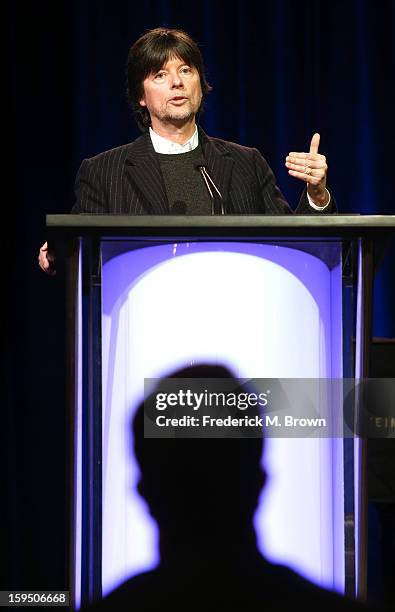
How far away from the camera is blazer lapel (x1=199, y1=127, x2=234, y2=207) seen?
1.93 m

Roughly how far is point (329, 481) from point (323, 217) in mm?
382

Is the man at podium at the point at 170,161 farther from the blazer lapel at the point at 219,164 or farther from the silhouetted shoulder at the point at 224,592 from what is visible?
the silhouetted shoulder at the point at 224,592

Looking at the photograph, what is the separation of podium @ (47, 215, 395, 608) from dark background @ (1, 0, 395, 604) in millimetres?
1834

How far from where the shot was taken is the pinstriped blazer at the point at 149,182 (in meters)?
1.90

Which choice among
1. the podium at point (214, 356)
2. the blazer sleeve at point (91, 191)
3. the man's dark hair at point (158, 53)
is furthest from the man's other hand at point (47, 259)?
the man's dark hair at point (158, 53)

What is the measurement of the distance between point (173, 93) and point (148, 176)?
23 centimetres

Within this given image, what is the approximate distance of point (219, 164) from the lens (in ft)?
6.46

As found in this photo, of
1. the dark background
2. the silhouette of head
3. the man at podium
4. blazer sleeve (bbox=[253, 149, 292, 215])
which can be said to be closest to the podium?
the silhouette of head

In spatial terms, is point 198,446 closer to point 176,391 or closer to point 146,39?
point 176,391

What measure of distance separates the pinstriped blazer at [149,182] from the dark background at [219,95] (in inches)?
47.5

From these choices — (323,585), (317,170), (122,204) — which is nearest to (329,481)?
(323,585)

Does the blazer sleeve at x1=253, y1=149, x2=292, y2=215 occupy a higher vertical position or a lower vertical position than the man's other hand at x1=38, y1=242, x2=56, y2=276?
higher

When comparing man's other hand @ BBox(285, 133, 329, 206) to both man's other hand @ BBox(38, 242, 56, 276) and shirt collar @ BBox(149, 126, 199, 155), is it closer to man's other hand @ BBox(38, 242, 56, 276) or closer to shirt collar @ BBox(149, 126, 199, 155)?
man's other hand @ BBox(38, 242, 56, 276)

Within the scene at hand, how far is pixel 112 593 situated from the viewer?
134 centimetres
